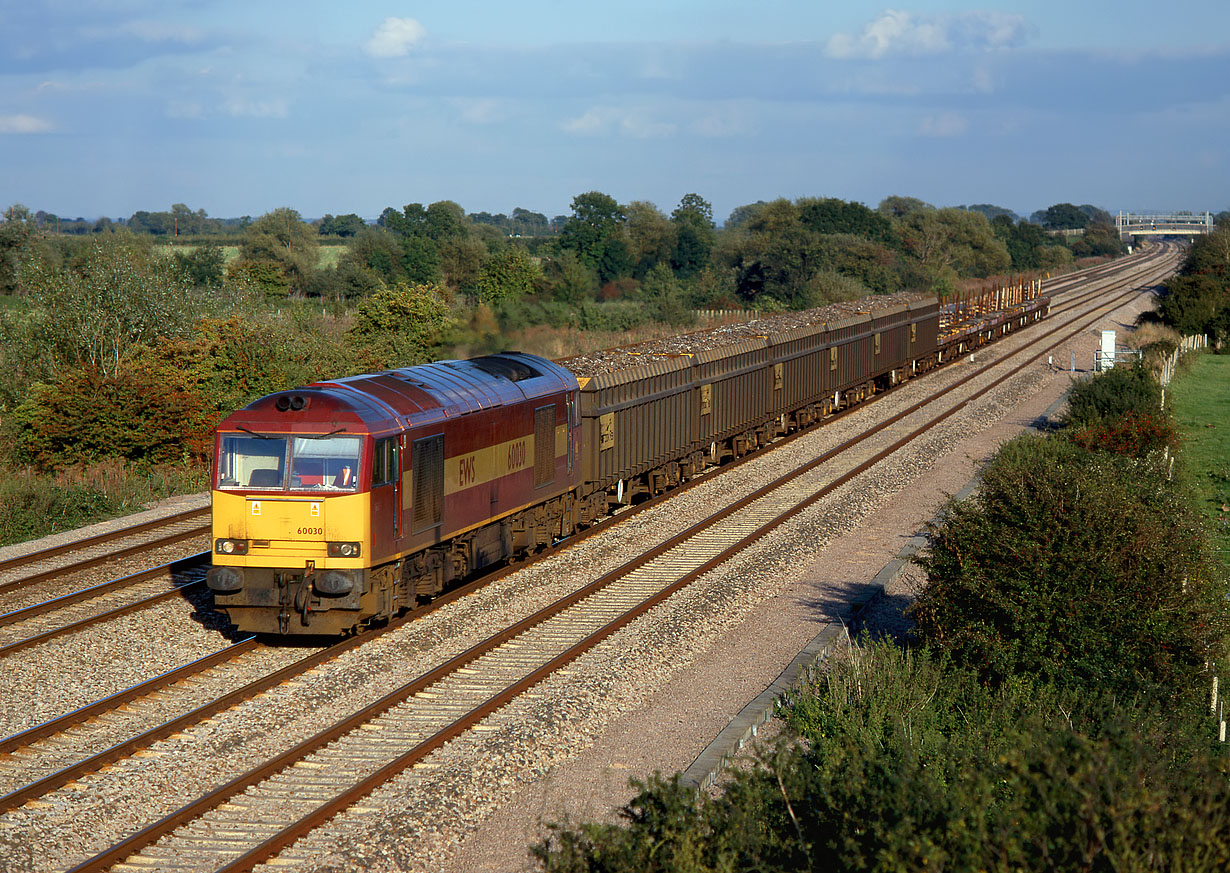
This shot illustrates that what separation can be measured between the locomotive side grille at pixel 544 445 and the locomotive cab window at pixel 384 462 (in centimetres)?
418

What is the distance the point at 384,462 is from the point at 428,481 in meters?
1.00

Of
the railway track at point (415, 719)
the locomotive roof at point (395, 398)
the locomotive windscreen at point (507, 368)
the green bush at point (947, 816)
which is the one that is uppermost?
the locomotive windscreen at point (507, 368)

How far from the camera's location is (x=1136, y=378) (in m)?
29.1

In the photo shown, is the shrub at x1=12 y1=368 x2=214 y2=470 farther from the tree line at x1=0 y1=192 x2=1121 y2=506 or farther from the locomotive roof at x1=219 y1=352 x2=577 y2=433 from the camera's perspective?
Result: the locomotive roof at x1=219 y1=352 x2=577 y2=433

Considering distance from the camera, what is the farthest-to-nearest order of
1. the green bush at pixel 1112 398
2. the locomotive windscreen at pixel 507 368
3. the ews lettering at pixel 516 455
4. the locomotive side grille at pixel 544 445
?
1. the green bush at pixel 1112 398
2. the locomotive side grille at pixel 544 445
3. the locomotive windscreen at pixel 507 368
4. the ews lettering at pixel 516 455

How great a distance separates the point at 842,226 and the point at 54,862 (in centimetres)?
9555

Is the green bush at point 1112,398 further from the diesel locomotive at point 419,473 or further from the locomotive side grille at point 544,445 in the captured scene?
the locomotive side grille at point 544,445

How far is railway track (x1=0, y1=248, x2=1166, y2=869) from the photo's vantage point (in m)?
8.55

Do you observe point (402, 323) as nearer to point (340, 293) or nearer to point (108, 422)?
point (108, 422)

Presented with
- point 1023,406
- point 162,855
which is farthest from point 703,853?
point 1023,406

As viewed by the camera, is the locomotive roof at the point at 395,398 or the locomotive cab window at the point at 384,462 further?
the locomotive roof at the point at 395,398

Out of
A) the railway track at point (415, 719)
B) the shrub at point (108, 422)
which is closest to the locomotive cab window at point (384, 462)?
the railway track at point (415, 719)

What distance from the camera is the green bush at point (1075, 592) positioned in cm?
1048

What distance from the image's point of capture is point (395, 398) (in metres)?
13.9
